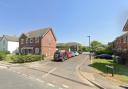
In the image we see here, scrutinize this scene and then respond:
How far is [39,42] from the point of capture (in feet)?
176

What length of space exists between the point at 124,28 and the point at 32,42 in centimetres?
3047

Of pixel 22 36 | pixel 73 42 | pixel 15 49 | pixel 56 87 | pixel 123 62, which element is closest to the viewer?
pixel 56 87

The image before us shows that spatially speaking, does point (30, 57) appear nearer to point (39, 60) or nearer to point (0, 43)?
point (39, 60)

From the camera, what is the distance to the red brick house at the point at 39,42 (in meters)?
53.7

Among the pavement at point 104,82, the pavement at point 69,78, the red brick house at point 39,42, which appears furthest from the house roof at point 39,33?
the pavement at point 104,82

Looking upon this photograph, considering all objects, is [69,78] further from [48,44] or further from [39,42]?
[48,44]

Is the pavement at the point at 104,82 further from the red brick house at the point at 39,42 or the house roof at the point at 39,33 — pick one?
the house roof at the point at 39,33

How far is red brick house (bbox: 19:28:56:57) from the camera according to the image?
5369cm

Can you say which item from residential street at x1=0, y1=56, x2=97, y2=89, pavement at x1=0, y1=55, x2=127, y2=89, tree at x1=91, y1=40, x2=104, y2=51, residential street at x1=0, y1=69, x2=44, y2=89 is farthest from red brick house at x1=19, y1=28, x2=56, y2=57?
residential street at x1=0, y1=69, x2=44, y2=89

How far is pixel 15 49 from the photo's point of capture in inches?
2931

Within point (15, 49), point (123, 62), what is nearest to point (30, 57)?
point (123, 62)

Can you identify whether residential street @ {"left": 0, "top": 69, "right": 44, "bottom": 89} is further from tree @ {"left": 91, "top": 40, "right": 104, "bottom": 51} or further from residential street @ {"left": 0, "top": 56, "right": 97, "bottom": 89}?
tree @ {"left": 91, "top": 40, "right": 104, "bottom": 51}

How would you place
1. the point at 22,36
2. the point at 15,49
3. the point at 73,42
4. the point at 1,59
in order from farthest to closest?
the point at 73,42 < the point at 15,49 < the point at 22,36 < the point at 1,59

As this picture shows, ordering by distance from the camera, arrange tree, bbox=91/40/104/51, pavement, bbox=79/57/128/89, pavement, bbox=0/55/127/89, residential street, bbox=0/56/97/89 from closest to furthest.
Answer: pavement, bbox=79/57/128/89
pavement, bbox=0/55/127/89
residential street, bbox=0/56/97/89
tree, bbox=91/40/104/51
